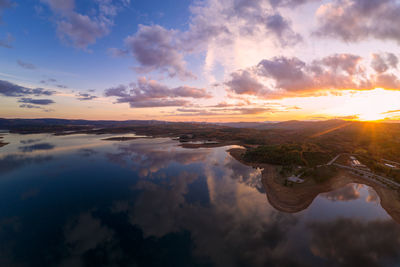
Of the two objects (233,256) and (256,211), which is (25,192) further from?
(256,211)

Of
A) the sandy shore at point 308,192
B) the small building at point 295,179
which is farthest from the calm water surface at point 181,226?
the small building at point 295,179

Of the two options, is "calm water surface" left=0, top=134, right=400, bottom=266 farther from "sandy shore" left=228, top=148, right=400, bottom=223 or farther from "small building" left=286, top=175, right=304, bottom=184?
"small building" left=286, top=175, right=304, bottom=184

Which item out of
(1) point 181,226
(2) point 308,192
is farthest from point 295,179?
(1) point 181,226

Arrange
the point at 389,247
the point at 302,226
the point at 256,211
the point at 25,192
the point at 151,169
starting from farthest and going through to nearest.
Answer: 1. the point at 151,169
2. the point at 25,192
3. the point at 256,211
4. the point at 302,226
5. the point at 389,247

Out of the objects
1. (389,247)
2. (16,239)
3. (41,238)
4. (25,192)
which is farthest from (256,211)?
(25,192)

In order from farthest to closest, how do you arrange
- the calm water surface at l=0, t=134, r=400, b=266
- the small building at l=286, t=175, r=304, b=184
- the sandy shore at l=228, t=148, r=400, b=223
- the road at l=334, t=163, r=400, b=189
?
the small building at l=286, t=175, r=304, b=184 → the road at l=334, t=163, r=400, b=189 → the sandy shore at l=228, t=148, r=400, b=223 → the calm water surface at l=0, t=134, r=400, b=266

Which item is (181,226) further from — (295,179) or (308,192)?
(295,179)

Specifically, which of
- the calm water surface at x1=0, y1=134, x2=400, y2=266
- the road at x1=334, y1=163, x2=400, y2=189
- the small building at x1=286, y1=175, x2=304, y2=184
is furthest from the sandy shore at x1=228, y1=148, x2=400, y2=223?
the road at x1=334, y1=163, x2=400, y2=189

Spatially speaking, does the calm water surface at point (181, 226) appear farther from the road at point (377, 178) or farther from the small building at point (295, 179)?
the road at point (377, 178)
